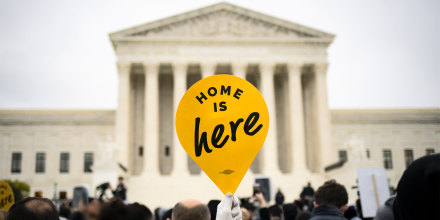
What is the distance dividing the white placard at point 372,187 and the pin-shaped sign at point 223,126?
5948 mm

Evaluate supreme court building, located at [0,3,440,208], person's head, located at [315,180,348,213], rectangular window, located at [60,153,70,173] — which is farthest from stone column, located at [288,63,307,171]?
person's head, located at [315,180,348,213]

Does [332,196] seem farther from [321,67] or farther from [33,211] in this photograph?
[321,67]

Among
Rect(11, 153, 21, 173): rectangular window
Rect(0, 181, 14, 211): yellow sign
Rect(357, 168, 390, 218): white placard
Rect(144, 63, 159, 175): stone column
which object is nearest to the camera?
Rect(0, 181, 14, 211): yellow sign

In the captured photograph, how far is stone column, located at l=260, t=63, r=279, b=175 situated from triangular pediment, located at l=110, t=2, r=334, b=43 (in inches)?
156

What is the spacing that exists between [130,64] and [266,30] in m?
16.0

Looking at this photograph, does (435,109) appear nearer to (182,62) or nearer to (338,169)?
(338,169)

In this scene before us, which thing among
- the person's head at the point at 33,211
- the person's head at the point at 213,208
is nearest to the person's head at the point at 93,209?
the person's head at the point at 33,211

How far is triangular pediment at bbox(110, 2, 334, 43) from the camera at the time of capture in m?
50.7

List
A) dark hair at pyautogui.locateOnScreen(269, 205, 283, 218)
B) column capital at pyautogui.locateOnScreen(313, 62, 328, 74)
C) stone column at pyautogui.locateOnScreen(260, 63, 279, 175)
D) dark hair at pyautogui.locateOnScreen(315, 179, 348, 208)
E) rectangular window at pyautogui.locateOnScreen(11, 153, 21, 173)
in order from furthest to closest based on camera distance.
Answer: rectangular window at pyautogui.locateOnScreen(11, 153, 21, 173) → column capital at pyautogui.locateOnScreen(313, 62, 328, 74) → stone column at pyautogui.locateOnScreen(260, 63, 279, 175) → dark hair at pyautogui.locateOnScreen(269, 205, 283, 218) → dark hair at pyautogui.locateOnScreen(315, 179, 348, 208)

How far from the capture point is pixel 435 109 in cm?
5931

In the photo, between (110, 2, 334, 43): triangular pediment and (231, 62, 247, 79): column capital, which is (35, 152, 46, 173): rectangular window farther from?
(231, 62, 247, 79): column capital

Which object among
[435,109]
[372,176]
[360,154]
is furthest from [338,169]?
[372,176]

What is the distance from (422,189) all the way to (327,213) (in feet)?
9.69

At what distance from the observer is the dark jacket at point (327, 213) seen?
17.5ft
